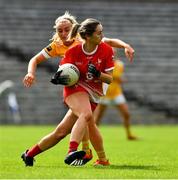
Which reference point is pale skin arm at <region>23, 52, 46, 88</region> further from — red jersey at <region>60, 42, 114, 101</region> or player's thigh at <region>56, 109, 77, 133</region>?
player's thigh at <region>56, 109, 77, 133</region>

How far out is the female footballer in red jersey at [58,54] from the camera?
9430 millimetres

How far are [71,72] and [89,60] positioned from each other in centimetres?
27

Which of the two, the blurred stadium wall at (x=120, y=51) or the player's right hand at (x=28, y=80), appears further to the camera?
the blurred stadium wall at (x=120, y=51)

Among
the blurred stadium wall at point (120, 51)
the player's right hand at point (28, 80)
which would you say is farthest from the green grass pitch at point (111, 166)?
the blurred stadium wall at point (120, 51)

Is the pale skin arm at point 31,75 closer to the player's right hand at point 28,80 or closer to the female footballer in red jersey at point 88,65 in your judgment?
the player's right hand at point 28,80

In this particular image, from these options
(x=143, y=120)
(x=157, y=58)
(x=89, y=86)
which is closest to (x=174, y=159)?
(x=89, y=86)

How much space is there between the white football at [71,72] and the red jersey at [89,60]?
0.07 meters

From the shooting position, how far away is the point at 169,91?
87.9ft

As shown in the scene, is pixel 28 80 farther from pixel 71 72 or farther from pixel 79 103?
pixel 79 103

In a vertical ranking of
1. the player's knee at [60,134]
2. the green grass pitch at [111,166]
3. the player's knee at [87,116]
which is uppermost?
the player's knee at [87,116]

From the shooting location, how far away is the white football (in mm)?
9156

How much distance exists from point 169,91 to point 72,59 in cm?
1769

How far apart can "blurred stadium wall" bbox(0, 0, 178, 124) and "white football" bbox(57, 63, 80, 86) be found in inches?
605

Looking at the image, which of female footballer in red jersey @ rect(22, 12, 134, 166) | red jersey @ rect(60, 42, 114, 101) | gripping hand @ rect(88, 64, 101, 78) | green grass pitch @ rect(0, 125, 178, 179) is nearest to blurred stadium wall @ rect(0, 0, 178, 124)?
green grass pitch @ rect(0, 125, 178, 179)
